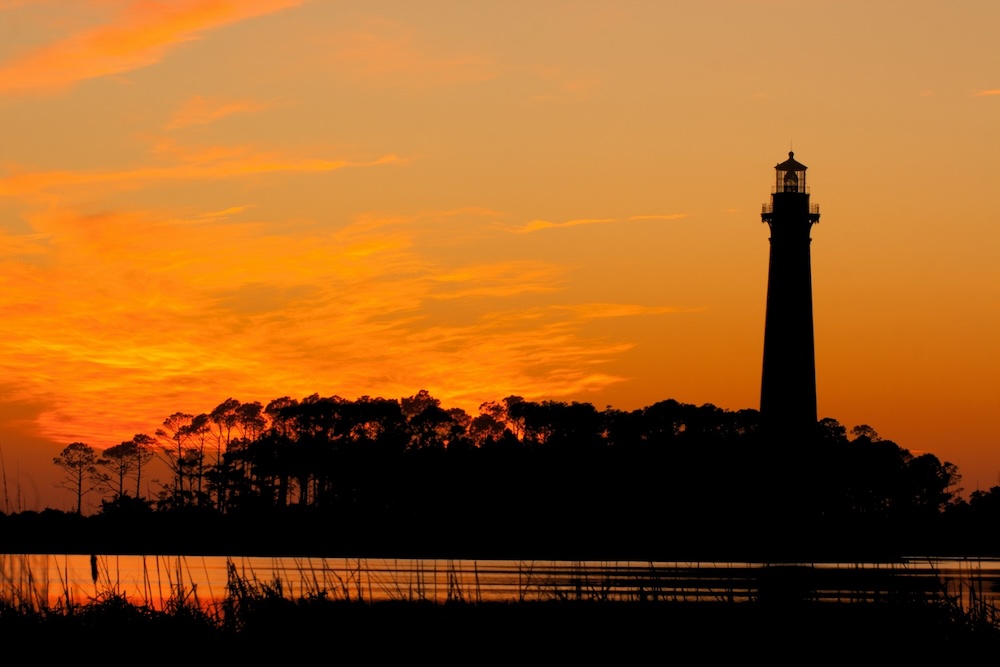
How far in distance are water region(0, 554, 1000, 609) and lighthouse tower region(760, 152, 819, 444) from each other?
11.9 meters

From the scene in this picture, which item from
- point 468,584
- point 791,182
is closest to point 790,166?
point 791,182

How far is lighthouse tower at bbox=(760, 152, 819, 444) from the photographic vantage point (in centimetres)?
8938

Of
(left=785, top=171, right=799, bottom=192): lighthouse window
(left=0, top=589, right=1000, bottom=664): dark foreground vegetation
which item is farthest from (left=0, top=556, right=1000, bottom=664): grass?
(left=785, top=171, right=799, bottom=192): lighthouse window

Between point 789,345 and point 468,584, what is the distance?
3508cm

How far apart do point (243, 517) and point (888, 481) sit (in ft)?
219

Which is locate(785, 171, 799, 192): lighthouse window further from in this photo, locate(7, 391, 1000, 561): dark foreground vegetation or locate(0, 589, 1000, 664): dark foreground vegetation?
locate(0, 589, 1000, 664): dark foreground vegetation

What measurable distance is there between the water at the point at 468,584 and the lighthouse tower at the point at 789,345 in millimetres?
11884

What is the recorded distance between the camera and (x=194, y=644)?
1019 inches

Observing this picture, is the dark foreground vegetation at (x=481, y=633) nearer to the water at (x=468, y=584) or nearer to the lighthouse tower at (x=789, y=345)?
the water at (x=468, y=584)

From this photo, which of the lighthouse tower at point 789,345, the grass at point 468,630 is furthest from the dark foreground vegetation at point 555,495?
the grass at point 468,630

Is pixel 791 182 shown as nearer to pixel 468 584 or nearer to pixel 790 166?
pixel 790 166

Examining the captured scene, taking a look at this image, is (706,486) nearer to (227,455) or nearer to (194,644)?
(227,455)

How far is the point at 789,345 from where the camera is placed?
89.4 m

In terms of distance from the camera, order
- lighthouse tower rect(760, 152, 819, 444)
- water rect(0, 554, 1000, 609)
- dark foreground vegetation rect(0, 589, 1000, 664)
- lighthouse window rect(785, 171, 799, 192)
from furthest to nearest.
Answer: lighthouse window rect(785, 171, 799, 192) < lighthouse tower rect(760, 152, 819, 444) < water rect(0, 554, 1000, 609) < dark foreground vegetation rect(0, 589, 1000, 664)
